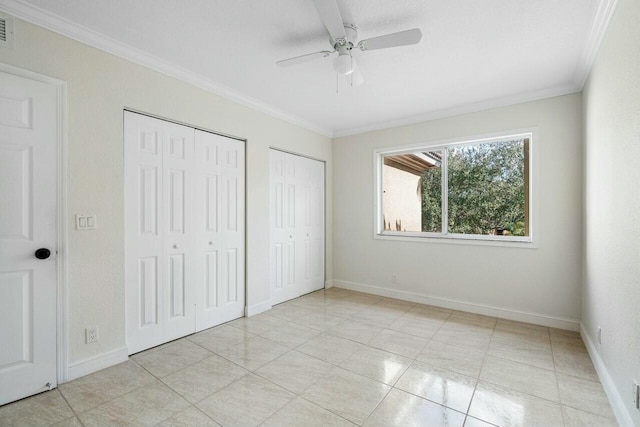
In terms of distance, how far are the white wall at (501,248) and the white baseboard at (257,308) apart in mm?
1531

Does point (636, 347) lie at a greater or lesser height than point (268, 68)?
lesser

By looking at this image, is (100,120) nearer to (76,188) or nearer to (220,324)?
(76,188)

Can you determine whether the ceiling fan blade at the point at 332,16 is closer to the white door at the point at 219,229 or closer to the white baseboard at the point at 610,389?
the white door at the point at 219,229

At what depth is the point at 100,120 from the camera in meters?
2.29

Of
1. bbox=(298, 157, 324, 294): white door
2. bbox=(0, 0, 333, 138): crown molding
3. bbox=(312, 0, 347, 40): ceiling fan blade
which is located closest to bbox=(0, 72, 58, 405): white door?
bbox=(0, 0, 333, 138): crown molding

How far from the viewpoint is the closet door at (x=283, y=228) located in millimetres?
3938

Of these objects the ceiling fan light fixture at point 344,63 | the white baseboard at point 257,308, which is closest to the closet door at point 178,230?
the white baseboard at point 257,308

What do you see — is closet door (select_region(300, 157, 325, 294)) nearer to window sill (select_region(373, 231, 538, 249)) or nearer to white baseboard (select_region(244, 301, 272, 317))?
white baseboard (select_region(244, 301, 272, 317))

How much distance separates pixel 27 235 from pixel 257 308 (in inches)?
90.0

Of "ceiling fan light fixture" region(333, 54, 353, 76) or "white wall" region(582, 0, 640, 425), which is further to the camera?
"ceiling fan light fixture" region(333, 54, 353, 76)

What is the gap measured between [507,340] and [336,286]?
8.45 ft

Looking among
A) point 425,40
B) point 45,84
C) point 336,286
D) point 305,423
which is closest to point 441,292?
point 336,286

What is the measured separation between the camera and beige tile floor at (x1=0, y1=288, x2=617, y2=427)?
69.8 inches

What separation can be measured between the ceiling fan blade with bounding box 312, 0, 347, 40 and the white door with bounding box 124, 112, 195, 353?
1.77m
